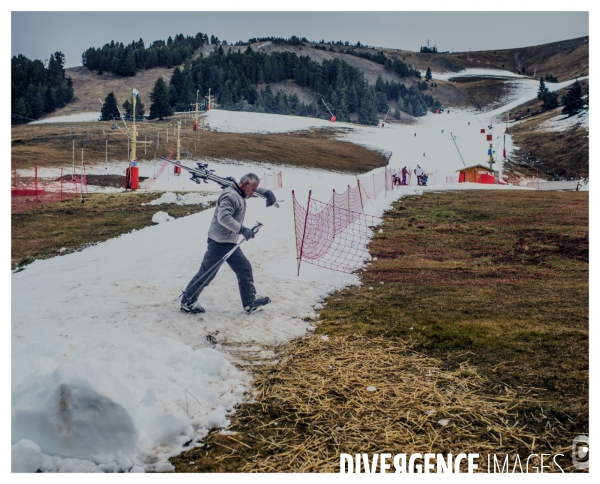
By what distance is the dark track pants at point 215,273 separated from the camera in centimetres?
771

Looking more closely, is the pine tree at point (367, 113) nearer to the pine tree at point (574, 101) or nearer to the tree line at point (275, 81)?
the tree line at point (275, 81)

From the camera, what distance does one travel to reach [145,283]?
920 cm

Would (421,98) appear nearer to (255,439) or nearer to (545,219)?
(545,219)

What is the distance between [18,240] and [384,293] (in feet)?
40.1

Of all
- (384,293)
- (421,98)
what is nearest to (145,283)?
(384,293)

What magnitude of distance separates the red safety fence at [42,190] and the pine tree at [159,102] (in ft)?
132

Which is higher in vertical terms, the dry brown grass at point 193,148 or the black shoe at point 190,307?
the dry brown grass at point 193,148

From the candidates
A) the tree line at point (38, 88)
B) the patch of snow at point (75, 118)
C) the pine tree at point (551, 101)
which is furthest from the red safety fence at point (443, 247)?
the pine tree at point (551, 101)

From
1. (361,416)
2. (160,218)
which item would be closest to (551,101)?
(160,218)

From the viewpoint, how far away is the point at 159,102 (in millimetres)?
72438

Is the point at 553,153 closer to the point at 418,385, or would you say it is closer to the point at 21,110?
the point at 418,385

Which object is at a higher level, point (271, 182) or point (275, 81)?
point (275, 81)

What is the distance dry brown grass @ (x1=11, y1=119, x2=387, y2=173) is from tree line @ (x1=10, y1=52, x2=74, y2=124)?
7.78 metres

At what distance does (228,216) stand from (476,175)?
4057cm
